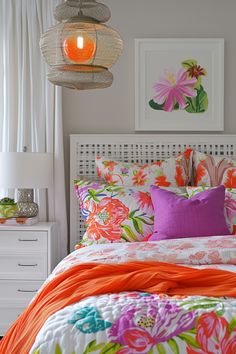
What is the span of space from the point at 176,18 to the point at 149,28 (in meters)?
0.20

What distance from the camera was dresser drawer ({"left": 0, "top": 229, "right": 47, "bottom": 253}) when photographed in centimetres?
365

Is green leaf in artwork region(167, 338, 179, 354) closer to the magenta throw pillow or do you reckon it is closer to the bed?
the bed

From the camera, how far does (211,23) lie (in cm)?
405

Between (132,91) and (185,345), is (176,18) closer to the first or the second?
(132,91)

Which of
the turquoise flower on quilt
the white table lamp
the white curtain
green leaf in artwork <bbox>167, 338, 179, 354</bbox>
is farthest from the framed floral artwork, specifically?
green leaf in artwork <bbox>167, 338, 179, 354</bbox>

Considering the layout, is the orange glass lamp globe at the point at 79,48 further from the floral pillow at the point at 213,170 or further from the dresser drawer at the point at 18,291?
the dresser drawer at the point at 18,291

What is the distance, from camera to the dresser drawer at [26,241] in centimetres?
365

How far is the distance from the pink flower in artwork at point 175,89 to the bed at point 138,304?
1389 mm

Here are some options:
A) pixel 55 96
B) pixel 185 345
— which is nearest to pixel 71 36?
pixel 185 345

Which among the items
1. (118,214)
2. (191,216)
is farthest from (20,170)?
(191,216)

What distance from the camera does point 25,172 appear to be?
3.65m

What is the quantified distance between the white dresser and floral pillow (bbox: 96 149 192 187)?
1.76 feet

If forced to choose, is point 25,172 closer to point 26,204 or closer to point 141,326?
point 26,204

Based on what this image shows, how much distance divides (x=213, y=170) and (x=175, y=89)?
0.68 m
